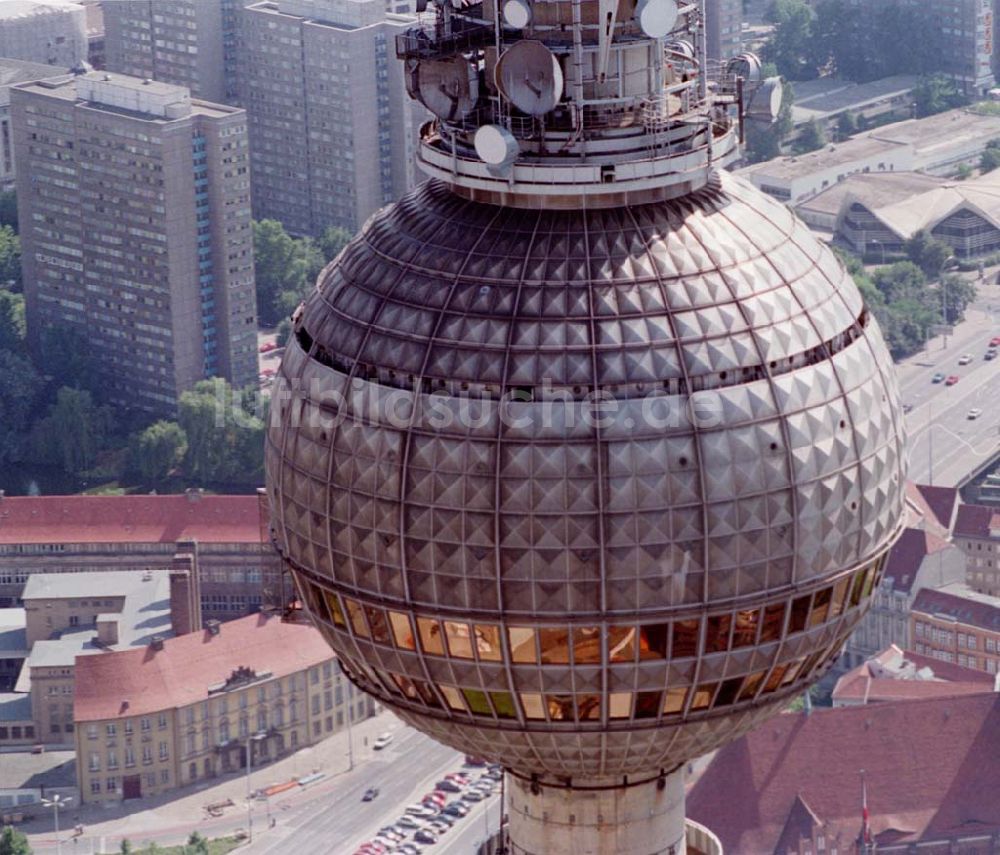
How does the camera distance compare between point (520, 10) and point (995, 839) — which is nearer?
point (520, 10)

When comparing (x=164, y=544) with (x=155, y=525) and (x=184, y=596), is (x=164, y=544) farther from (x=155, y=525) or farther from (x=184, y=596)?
(x=184, y=596)

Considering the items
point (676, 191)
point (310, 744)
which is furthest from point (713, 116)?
point (310, 744)

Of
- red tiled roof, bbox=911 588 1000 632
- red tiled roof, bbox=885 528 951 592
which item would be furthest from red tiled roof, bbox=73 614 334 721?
red tiled roof, bbox=911 588 1000 632

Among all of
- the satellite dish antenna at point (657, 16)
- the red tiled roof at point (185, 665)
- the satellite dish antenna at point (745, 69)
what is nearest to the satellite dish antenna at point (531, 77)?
the satellite dish antenna at point (657, 16)

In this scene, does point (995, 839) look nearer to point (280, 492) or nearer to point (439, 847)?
point (439, 847)

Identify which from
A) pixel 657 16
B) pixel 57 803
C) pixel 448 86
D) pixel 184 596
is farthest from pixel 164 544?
pixel 657 16

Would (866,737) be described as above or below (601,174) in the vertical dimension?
below
